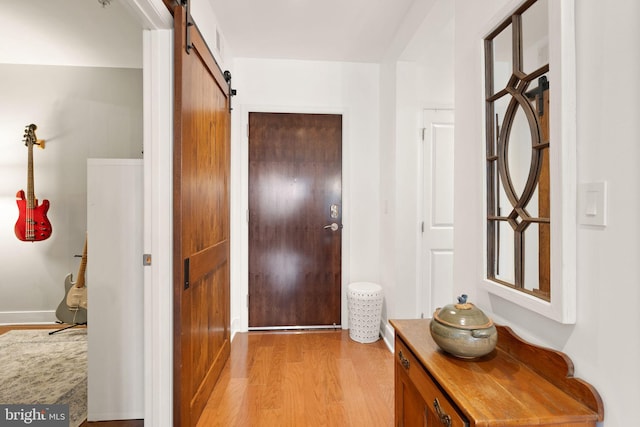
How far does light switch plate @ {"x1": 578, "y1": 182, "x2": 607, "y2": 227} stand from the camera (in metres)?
0.80

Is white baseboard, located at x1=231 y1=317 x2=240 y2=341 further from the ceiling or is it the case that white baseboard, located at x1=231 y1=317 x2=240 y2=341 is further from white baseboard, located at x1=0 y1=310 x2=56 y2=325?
the ceiling

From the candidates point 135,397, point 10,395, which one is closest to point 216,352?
point 135,397

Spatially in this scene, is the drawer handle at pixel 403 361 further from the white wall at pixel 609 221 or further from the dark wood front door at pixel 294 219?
the dark wood front door at pixel 294 219

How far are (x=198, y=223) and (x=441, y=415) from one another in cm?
145

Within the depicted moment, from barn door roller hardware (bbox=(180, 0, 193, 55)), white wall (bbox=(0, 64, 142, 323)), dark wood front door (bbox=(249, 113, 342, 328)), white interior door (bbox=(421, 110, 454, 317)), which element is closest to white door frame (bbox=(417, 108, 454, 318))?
white interior door (bbox=(421, 110, 454, 317))

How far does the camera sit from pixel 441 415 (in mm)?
937

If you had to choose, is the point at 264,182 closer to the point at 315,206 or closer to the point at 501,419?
the point at 315,206

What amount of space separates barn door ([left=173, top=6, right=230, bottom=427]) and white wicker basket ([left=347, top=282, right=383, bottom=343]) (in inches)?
43.3

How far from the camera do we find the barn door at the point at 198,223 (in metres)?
1.51

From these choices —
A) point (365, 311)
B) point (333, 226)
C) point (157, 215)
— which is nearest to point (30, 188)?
point (157, 215)

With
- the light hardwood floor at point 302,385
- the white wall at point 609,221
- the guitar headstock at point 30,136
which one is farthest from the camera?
the guitar headstock at point 30,136

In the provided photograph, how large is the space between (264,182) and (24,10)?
208cm

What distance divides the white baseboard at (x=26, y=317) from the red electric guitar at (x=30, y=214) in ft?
2.58

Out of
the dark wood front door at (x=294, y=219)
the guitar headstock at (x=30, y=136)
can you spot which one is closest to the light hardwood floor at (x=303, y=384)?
the dark wood front door at (x=294, y=219)
